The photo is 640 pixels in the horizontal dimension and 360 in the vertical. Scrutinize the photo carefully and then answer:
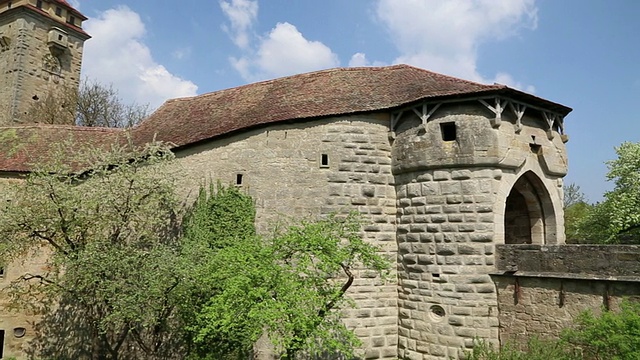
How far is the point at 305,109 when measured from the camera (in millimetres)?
12641

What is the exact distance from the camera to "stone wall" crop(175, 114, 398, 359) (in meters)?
11.7

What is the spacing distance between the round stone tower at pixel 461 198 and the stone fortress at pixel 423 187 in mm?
31

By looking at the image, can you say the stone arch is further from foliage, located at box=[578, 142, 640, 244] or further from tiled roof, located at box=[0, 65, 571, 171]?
foliage, located at box=[578, 142, 640, 244]

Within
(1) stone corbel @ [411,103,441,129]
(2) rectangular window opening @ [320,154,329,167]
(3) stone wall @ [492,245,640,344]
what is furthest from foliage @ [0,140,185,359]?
(3) stone wall @ [492,245,640,344]

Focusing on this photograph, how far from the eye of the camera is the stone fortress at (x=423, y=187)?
997 centimetres

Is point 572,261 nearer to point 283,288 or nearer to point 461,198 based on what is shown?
point 461,198

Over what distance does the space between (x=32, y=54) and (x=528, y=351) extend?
93.3 feet

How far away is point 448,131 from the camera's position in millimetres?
11492

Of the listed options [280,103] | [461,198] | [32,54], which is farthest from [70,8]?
[461,198]

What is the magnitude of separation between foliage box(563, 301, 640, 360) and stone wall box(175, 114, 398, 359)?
15.0ft

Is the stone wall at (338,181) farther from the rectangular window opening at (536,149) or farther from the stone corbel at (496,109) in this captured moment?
the rectangular window opening at (536,149)

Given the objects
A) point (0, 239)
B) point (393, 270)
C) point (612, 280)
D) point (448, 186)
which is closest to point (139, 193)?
point (0, 239)

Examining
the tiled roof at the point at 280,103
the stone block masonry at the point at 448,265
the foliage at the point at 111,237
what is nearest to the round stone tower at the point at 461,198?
the stone block masonry at the point at 448,265

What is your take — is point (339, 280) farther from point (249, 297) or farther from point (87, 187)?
point (87, 187)
